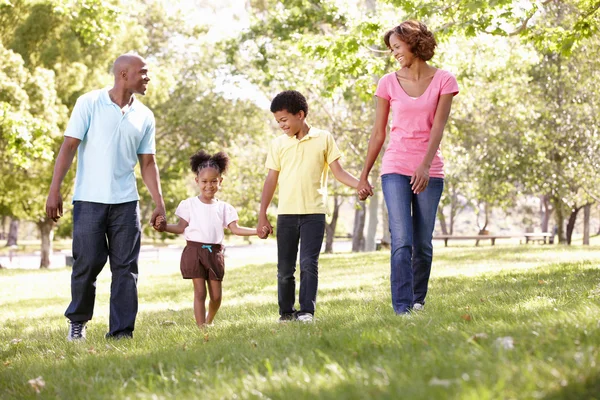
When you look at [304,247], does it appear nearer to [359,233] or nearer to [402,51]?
[402,51]

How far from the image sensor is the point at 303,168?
690 centimetres

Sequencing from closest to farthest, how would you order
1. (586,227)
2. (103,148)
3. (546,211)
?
(103,148) < (586,227) < (546,211)

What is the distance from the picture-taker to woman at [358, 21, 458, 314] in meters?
6.32

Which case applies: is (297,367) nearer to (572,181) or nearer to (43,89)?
(43,89)

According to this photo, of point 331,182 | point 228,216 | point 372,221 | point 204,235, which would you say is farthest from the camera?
point 331,182

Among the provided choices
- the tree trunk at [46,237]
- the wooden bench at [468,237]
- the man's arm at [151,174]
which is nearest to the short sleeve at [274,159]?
the man's arm at [151,174]

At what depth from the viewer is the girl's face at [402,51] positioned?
6.45 metres

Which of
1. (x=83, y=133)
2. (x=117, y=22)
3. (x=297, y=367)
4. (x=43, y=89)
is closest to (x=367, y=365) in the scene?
(x=297, y=367)

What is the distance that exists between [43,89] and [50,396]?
69.1 feet

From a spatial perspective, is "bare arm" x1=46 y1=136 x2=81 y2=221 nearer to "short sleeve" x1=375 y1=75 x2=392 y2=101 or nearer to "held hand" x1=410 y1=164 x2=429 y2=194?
"short sleeve" x1=375 y1=75 x2=392 y2=101

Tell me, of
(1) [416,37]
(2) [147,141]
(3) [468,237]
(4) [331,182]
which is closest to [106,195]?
(2) [147,141]

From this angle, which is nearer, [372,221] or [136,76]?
[136,76]

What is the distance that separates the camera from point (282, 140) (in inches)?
278

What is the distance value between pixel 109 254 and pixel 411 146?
8.99ft
